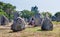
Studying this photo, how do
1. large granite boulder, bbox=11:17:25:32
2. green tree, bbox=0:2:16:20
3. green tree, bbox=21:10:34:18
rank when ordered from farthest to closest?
green tree, bbox=21:10:34:18
green tree, bbox=0:2:16:20
large granite boulder, bbox=11:17:25:32

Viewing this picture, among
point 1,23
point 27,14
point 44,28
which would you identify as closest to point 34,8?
point 27,14

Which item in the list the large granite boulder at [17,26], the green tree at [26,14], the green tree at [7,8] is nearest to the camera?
the large granite boulder at [17,26]

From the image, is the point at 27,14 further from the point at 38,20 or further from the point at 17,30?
the point at 17,30

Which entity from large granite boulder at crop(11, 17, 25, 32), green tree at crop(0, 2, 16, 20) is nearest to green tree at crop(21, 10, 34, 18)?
green tree at crop(0, 2, 16, 20)

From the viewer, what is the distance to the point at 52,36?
18766 mm

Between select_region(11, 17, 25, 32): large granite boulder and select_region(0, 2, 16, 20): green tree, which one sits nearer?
select_region(11, 17, 25, 32): large granite boulder

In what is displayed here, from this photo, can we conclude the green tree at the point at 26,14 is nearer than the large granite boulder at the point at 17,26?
No

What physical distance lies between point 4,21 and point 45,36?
73.4ft

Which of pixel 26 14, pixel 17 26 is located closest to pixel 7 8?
pixel 26 14

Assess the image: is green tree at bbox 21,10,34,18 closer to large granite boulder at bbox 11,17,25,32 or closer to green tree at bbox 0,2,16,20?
green tree at bbox 0,2,16,20

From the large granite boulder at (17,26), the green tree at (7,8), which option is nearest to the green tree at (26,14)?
the green tree at (7,8)

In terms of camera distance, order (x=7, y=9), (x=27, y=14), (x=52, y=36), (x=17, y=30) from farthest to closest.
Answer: (x=27, y=14), (x=7, y=9), (x=17, y=30), (x=52, y=36)

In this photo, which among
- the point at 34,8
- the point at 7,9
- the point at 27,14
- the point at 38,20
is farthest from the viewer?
the point at 34,8

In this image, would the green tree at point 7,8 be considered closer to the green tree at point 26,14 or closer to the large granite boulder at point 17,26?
the green tree at point 26,14
